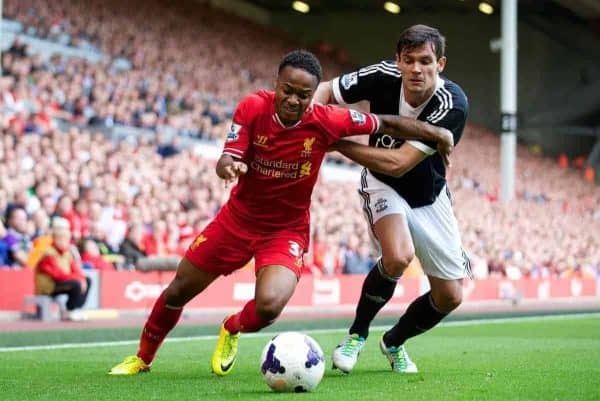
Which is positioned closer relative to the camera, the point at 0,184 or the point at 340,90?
the point at 340,90

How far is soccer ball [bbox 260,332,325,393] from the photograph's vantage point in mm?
6766

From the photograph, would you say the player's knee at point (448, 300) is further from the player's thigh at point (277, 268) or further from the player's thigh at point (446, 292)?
the player's thigh at point (277, 268)

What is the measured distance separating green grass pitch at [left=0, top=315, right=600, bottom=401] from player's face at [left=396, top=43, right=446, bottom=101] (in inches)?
78.3

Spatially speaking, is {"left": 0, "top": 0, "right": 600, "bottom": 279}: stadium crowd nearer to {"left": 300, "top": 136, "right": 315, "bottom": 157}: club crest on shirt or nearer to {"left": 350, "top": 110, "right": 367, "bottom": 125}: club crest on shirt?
{"left": 300, "top": 136, "right": 315, "bottom": 157}: club crest on shirt

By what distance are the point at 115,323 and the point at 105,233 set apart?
1.97 m

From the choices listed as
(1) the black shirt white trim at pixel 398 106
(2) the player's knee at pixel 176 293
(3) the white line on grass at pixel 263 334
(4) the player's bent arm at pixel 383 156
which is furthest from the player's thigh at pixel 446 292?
(3) the white line on grass at pixel 263 334

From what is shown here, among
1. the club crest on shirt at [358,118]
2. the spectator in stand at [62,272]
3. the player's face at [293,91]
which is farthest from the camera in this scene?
the spectator in stand at [62,272]

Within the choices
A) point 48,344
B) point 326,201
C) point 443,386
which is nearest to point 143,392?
point 443,386

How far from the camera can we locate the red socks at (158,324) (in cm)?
795

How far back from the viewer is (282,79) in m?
7.17

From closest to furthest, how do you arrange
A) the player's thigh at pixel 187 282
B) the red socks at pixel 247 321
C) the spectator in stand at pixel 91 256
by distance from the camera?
the red socks at pixel 247 321, the player's thigh at pixel 187 282, the spectator in stand at pixel 91 256

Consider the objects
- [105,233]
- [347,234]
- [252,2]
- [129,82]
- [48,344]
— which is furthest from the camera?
[252,2]

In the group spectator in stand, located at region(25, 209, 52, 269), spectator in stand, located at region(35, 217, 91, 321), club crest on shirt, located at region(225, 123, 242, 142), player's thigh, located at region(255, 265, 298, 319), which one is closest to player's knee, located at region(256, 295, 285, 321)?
player's thigh, located at region(255, 265, 298, 319)

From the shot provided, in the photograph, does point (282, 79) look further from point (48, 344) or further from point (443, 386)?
point (48, 344)
